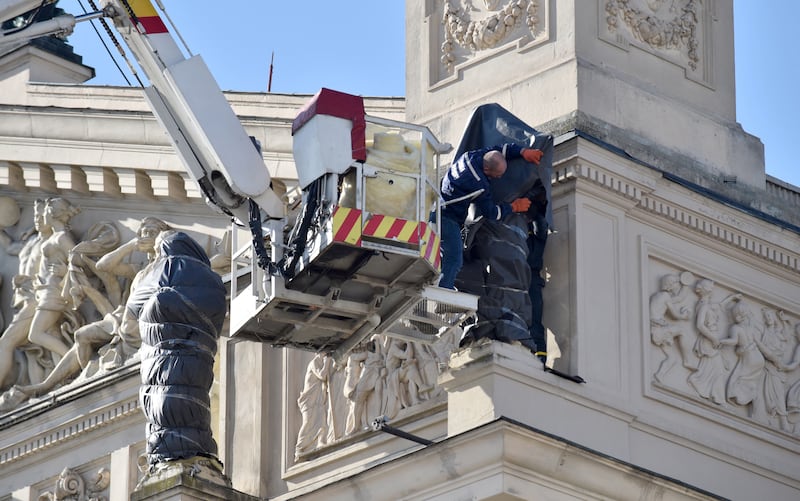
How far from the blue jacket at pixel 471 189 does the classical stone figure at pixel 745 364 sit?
292 centimetres

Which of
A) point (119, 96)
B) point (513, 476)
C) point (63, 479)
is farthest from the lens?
point (119, 96)

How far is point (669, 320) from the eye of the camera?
90.4 ft

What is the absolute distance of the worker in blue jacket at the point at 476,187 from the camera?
2633 cm

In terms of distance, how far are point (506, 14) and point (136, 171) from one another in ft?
19.7

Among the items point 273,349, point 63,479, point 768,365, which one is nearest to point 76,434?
point 63,479

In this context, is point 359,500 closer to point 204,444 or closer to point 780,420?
point 204,444

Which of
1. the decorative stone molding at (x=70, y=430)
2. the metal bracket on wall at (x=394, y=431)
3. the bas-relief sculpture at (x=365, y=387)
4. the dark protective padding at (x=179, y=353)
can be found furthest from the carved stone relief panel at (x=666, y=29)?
the decorative stone molding at (x=70, y=430)

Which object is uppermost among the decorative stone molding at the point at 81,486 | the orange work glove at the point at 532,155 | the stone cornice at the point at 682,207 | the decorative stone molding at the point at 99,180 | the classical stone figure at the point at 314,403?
the decorative stone molding at the point at 99,180

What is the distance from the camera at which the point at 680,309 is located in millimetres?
27578

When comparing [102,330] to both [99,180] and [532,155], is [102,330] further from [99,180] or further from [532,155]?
[532,155]

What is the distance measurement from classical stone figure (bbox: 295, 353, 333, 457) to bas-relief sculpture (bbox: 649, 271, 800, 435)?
3246mm

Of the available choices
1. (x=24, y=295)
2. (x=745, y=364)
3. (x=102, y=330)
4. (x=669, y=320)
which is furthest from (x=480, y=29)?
(x=24, y=295)

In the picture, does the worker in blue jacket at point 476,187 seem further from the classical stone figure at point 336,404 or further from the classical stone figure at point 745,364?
the classical stone figure at point 745,364

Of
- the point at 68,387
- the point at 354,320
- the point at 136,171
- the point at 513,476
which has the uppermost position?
the point at 136,171
